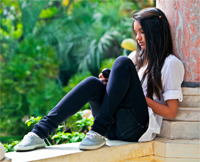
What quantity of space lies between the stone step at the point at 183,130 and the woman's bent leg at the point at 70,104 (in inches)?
23.2

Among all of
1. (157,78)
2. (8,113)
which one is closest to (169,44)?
(157,78)

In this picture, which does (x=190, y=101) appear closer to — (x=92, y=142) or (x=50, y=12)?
(x=92, y=142)

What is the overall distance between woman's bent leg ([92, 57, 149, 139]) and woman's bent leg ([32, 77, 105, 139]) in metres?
0.09

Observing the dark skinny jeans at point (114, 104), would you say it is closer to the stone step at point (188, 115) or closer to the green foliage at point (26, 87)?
the stone step at point (188, 115)

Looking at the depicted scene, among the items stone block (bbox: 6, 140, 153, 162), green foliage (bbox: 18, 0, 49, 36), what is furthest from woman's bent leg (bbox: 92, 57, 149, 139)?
green foliage (bbox: 18, 0, 49, 36)

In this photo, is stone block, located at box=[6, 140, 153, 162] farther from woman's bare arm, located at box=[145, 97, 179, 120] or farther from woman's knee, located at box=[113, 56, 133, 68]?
woman's knee, located at box=[113, 56, 133, 68]

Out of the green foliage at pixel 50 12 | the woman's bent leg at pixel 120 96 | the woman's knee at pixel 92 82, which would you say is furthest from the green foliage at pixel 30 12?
the woman's bent leg at pixel 120 96

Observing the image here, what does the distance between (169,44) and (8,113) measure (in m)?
8.28

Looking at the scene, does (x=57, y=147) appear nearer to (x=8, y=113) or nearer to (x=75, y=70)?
(x=8, y=113)

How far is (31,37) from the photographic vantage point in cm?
1073

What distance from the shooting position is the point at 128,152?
1.98 meters

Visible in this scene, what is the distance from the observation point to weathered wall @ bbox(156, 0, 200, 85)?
7.27ft

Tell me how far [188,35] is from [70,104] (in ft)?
3.50

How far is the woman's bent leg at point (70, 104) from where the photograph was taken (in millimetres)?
1900
